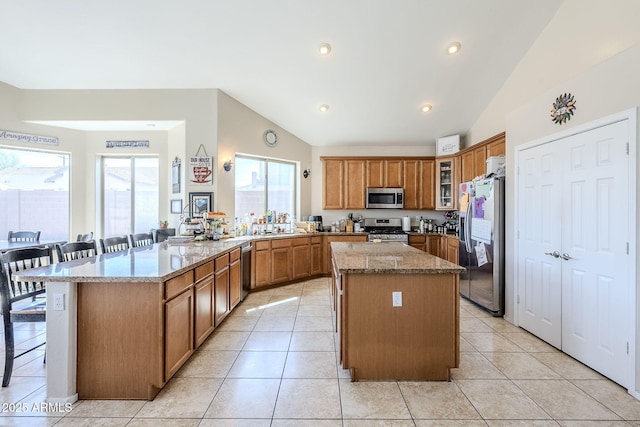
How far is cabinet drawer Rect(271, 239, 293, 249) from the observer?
4.78 metres

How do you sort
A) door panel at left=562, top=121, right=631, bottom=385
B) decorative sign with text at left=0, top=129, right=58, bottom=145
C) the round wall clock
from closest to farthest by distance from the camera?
door panel at left=562, top=121, right=631, bottom=385
decorative sign with text at left=0, top=129, right=58, bottom=145
the round wall clock

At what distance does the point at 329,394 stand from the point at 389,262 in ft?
3.63

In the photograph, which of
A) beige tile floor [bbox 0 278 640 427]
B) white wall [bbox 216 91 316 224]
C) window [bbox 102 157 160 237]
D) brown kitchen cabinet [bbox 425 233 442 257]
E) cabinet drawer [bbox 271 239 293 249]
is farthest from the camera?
brown kitchen cabinet [bbox 425 233 442 257]

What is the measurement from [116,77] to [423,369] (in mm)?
5062

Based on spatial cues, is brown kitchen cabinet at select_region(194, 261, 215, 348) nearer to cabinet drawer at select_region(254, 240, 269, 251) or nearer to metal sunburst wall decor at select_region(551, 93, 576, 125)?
cabinet drawer at select_region(254, 240, 269, 251)

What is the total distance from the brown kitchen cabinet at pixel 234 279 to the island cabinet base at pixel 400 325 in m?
1.79

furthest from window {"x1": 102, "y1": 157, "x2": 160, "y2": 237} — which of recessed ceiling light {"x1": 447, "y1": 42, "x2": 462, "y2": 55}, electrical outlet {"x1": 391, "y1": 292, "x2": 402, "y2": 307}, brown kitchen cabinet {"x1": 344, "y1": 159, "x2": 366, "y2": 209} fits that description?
recessed ceiling light {"x1": 447, "y1": 42, "x2": 462, "y2": 55}

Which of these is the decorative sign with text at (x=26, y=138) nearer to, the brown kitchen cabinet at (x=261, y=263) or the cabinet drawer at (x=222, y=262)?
the brown kitchen cabinet at (x=261, y=263)

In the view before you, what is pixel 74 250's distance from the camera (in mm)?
2639

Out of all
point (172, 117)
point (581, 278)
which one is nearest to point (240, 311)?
point (172, 117)

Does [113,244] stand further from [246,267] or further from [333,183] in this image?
[333,183]

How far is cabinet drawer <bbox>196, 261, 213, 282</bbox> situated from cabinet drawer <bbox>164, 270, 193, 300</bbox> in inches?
5.2

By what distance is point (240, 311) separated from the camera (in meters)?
3.78

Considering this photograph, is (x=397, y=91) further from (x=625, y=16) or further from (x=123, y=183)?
(x=123, y=183)
